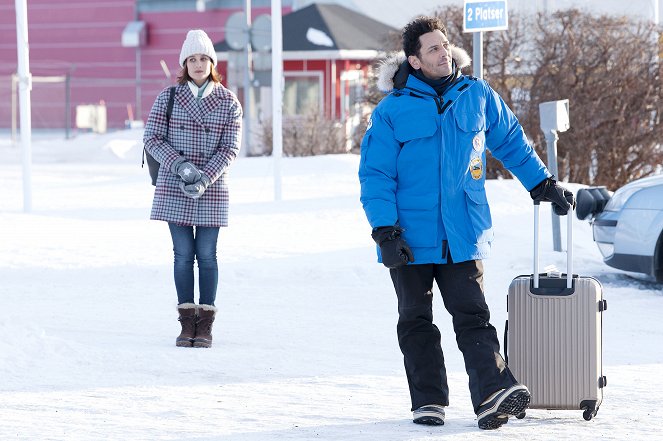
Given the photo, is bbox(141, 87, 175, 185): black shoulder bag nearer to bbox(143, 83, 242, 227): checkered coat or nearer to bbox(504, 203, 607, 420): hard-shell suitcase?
bbox(143, 83, 242, 227): checkered coat

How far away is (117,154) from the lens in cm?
3084

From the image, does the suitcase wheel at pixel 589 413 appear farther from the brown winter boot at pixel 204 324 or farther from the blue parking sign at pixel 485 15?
the blue parking sign at pixel 485 15

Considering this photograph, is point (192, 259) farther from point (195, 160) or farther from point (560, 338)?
point (560, 338)

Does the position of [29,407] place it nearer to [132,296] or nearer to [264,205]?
[132,296]

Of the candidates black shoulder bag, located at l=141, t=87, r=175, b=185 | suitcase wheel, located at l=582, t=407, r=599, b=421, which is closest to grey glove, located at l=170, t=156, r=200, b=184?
black shoulder bag, located at l=141, t=87, r=175, b=185

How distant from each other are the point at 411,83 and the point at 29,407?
210cm

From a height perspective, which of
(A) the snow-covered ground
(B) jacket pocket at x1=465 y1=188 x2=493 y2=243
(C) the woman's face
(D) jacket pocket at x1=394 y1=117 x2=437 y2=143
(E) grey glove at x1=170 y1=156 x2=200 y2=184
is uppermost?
(C) the woman's face

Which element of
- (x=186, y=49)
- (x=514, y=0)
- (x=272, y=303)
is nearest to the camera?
(x=186, y=49)

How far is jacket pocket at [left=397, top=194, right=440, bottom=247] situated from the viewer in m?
5.46

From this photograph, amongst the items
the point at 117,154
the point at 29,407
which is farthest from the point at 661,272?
the point at 117,154

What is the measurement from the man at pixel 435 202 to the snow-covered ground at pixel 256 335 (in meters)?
0.22

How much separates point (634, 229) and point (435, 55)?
475cm

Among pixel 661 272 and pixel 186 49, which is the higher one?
pixel 186 49

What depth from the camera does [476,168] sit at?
5.55m
